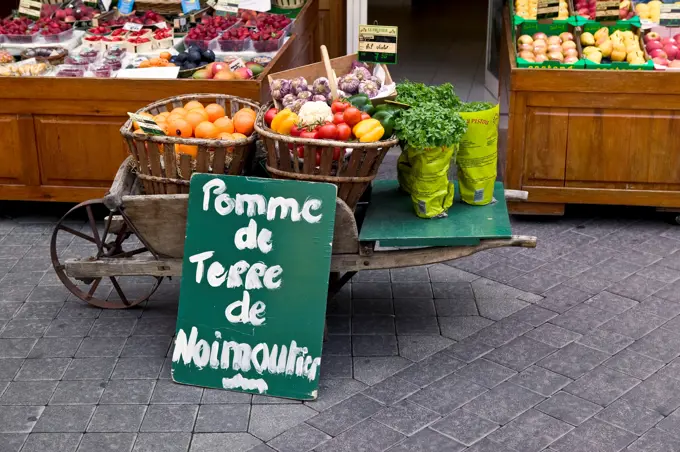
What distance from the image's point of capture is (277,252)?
4.37 m

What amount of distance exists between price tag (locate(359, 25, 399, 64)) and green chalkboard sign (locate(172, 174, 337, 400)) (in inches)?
47.9

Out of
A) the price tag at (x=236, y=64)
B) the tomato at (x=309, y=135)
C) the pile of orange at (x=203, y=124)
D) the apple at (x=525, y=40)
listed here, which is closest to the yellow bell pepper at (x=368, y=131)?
the tomato at (x=309, y=135)

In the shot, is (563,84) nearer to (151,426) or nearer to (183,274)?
(183,274)

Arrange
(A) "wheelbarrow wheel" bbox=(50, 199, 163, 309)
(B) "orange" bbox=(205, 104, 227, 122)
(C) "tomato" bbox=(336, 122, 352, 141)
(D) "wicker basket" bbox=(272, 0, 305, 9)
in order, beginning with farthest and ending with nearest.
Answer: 1. (D) "wicker basket" bbox=(272, 0, 305, 9)
2. (A) "wheelbarrow wheel" bbox=(50, 199, 163, 309)
3. (B) "orange" bbox=(205, 104, 227, 122)
4. (C) "tomato" bbox=(336, 122, 352, 141)

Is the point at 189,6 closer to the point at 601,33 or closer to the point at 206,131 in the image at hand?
the point at 601,33

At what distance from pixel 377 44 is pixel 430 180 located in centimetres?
101

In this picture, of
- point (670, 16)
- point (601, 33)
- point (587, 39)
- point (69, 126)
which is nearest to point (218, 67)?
point (69, 126)

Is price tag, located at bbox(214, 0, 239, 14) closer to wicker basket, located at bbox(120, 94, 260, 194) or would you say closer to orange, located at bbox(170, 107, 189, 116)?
orange, located at bbox(170, 107, 189, 116)

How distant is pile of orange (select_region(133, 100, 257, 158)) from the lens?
466 centimetres

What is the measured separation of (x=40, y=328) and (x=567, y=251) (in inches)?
130

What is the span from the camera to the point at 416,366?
15.2 ft

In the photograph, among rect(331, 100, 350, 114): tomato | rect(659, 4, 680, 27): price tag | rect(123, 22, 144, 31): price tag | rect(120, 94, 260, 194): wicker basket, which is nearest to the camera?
rect(120, 94, 260, 194): wicker basket

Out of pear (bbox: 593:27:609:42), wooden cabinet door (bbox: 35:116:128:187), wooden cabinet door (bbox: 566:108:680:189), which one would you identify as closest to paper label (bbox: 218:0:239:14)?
wooden cabinet door (bbox: 35:116:128:187)

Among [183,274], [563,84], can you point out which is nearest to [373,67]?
[563,84]
